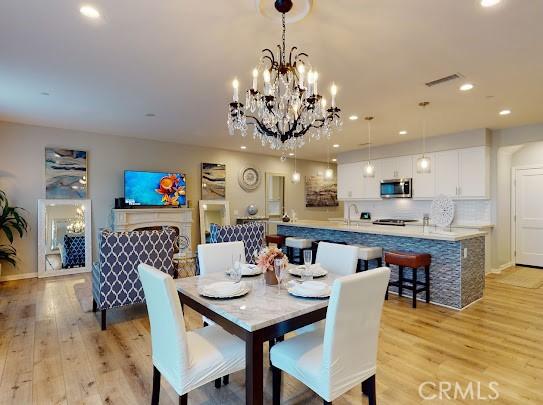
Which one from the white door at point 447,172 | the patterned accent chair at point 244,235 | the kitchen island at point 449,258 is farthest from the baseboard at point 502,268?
the patterned accent chair at point 244,235

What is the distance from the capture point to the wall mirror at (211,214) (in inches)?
283

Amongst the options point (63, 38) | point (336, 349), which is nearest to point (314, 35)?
point (63, 38)

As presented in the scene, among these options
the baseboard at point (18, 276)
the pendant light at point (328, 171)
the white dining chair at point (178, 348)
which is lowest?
the baseboard at point (18, 276)

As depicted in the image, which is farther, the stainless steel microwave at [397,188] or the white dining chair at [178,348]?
the stainless steel microwave at [397,188]

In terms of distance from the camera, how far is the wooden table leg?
5.01ft

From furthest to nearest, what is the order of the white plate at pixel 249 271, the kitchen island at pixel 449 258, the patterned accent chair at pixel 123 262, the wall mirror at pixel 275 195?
1. the wall mirror at pixel 275 195
2. the kitchen island at pixel 449 258
3. the patterned accent chair at pixel 123 262
4. the white plate at pixel 249 271

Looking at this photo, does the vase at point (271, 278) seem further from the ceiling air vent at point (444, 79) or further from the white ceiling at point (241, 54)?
the ceiling air vent at point (444, 79)

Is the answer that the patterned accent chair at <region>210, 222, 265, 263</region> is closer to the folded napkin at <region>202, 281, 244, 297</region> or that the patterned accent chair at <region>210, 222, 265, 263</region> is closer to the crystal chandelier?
the crystal chandelier

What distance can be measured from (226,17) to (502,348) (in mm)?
3652

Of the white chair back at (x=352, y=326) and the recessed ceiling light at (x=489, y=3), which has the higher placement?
the recessed ceiling light at (x=489, y=3)

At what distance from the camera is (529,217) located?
→ 6.11 metres

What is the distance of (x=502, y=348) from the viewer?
8.95 ft

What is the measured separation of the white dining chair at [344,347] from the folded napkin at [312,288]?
0.29m

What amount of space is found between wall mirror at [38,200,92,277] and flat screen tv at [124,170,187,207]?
0.80m
